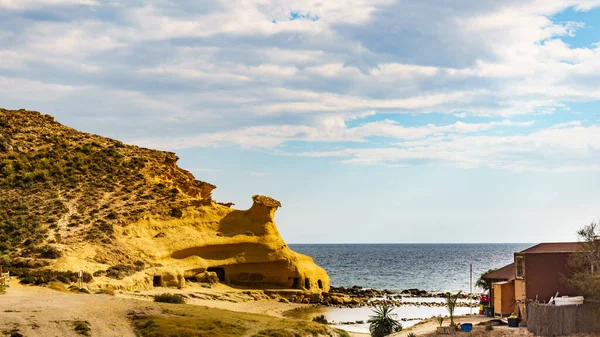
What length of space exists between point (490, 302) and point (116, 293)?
24.5 metres

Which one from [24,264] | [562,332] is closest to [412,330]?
[562,332]

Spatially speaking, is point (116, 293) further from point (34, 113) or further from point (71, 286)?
point (34, 113)

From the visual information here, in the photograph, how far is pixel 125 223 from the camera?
210 ft

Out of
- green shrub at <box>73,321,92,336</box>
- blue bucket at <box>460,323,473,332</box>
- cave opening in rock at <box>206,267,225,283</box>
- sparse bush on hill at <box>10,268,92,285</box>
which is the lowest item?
green shrub at <box>73,321,92,336</box>

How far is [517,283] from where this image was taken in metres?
39.6

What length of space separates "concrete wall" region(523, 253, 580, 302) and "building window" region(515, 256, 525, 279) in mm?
951

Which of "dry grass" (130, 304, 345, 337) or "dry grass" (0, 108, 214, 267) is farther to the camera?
"dry grass" (0, 108, 214, 267)

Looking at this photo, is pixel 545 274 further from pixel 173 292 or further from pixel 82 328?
pixel 173 292

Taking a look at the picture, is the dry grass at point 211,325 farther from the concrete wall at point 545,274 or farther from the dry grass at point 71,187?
the dry grass at point 71,187

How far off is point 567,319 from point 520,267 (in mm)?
5713

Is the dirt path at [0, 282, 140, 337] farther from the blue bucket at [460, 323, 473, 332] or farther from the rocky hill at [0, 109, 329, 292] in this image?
the blue bucket at [460, 323, 473, 332]

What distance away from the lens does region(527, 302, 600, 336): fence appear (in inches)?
1328

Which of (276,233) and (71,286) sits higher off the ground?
(276,233)

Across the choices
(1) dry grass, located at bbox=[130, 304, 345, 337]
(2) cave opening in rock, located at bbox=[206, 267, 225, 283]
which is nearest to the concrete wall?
(1) dry grass, located at bbox=[130, 304, 345, 337]
